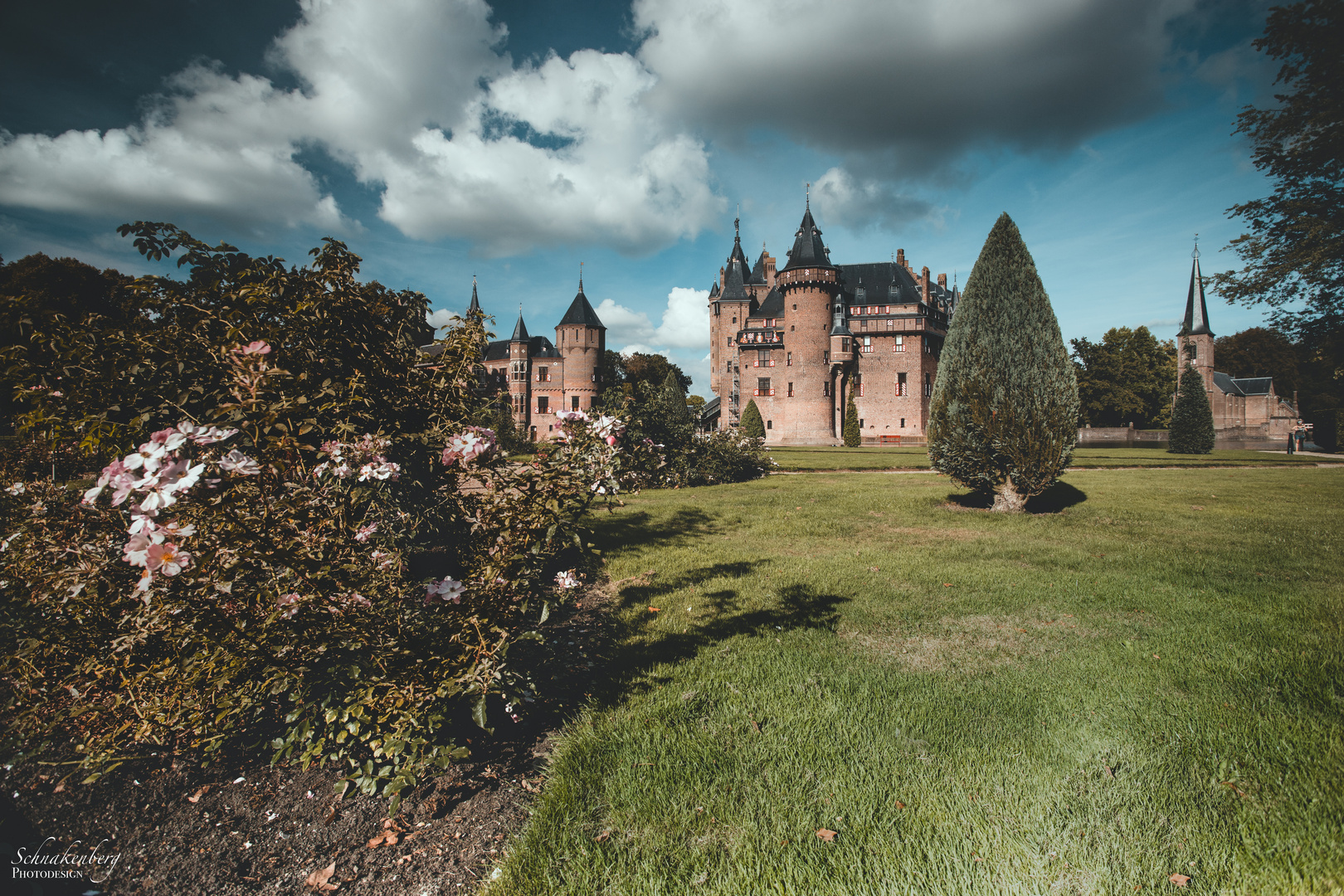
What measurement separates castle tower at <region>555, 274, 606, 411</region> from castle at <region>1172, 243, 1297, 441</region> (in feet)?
159

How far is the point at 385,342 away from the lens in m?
2.97

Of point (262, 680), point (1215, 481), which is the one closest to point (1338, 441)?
point (1215, 481)

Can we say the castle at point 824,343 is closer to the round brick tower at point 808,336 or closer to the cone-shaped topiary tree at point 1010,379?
the round brick tower at point 808,336

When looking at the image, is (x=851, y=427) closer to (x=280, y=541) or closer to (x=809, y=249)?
(x=809, y=249)

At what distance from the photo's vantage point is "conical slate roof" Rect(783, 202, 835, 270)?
46438mm

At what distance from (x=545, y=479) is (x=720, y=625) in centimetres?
251

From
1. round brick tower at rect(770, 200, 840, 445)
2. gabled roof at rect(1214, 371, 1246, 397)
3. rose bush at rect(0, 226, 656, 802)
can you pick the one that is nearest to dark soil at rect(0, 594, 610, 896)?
rose bush at rect(0, 226, 656, 802)

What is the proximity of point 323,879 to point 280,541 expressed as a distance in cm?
138

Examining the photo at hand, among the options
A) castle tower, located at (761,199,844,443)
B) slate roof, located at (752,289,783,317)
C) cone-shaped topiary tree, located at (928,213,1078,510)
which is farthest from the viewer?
slate roof, located at (752,289,783,317)

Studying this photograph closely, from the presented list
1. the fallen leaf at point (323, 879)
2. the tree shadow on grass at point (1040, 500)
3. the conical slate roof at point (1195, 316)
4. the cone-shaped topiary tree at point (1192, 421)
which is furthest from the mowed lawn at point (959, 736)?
the conical slate roof at point (1195, 316)

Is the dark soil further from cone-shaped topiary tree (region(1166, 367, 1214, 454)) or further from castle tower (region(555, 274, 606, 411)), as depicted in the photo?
castle tower (region(555, 274, 606, 411))

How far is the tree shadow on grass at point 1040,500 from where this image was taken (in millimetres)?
10625

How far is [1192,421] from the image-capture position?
31438mm

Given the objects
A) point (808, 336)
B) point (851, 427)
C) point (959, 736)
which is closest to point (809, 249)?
point (808, 336)
